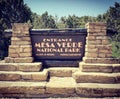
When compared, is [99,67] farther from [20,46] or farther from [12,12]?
[12,12]

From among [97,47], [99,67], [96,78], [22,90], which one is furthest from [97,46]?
[22,90]

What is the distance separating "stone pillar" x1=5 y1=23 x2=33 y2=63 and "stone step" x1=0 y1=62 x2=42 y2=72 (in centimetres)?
21

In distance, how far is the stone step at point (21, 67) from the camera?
5715mm

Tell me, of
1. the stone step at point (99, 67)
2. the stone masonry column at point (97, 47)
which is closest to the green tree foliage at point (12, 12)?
the stone masonry column at point (97, 47)

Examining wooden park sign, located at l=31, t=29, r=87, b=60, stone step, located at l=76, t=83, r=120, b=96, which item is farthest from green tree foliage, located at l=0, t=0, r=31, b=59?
stone step, located at l=76, t=83, r=120, b=96

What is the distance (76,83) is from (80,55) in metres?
1.35

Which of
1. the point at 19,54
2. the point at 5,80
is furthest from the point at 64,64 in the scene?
the point at 5,80

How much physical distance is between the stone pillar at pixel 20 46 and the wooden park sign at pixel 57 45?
1.17ft

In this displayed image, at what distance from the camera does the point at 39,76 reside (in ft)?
18.0

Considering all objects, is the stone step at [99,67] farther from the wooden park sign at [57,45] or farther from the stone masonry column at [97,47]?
the wooden park sign at [57,45]

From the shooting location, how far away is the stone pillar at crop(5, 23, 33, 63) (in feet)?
19.6

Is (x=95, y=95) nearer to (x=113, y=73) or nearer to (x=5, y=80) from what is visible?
(x=113, y=73)

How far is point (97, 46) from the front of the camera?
5.84 metres

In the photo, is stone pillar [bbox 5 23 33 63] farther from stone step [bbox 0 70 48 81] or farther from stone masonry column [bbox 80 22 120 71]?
stone masonry column [bbox 80 22 120 71]
